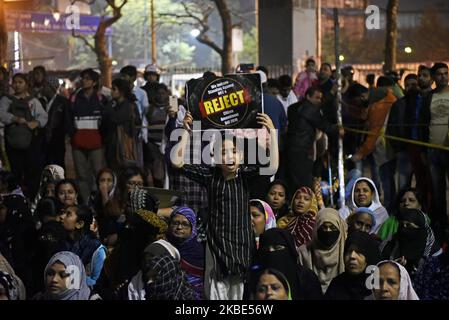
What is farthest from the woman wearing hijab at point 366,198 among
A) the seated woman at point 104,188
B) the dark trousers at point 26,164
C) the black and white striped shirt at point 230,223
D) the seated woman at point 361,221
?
the dark trousers at point 26,164

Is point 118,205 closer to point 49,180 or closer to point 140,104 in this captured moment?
point 49,180

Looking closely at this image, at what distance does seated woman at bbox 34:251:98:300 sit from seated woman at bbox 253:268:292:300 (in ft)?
4.75

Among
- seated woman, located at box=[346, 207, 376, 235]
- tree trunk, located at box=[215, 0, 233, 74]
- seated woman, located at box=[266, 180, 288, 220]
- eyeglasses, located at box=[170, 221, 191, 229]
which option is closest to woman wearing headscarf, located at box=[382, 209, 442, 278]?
seated woman, located at box=[346, 207, 376, 235]

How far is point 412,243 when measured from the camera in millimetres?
8594

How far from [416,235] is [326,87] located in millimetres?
7964

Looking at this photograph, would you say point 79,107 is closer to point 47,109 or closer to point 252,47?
point 47,109

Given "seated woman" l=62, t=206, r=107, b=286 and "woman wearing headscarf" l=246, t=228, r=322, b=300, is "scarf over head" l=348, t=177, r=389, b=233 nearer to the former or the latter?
"seated woman" l=62, t=206, r=107, b=286

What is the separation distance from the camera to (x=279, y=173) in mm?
13984

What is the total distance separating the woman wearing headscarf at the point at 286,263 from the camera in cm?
713

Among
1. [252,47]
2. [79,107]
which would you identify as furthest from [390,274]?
[252,47]

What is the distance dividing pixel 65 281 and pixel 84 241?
1462 millimetres

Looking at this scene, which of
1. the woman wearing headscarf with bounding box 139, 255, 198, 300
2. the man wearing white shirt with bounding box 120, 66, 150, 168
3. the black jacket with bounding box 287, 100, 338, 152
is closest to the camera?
the woman wearing headscarf with bounding box 139, 255, 198, 300

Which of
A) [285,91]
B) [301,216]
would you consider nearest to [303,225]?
[301,216]

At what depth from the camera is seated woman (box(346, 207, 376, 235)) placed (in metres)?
8.91
